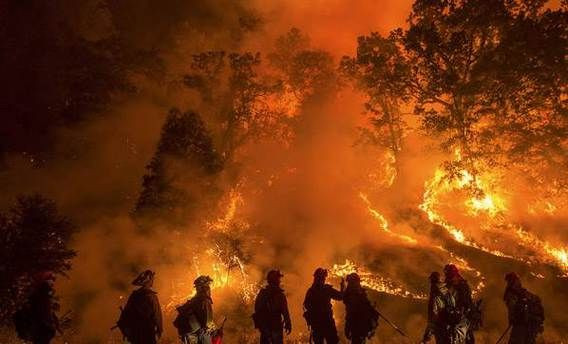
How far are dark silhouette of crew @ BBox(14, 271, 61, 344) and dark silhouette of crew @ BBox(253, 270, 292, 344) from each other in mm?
3261

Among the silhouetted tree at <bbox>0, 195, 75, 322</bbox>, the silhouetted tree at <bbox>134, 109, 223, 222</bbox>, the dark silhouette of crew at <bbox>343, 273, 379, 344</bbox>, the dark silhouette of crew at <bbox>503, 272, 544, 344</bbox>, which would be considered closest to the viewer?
the dark silhouette of crew at <bbox>503, 272, 544, 344</bbox>

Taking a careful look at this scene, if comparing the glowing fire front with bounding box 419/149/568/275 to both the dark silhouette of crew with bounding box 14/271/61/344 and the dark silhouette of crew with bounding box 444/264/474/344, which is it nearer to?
the dark silhouette of crew with bounding box 444/264/474/344

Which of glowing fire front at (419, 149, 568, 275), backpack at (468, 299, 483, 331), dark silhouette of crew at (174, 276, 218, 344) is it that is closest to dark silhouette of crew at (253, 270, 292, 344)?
dark silhouette of crew at (174, 276, 218, 344)

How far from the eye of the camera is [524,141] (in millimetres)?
21688

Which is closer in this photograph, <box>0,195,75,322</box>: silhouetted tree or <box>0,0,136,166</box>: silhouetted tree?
<box>0,195,75,322</box>: silhouetted tree

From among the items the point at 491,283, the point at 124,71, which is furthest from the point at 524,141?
the point at 124,71

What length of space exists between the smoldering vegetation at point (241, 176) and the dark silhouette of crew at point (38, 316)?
18.8 ft

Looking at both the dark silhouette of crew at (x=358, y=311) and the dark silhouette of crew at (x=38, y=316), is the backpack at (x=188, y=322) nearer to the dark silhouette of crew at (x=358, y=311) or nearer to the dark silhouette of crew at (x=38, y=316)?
the dark silhouette of crew at (x=38, y=316)

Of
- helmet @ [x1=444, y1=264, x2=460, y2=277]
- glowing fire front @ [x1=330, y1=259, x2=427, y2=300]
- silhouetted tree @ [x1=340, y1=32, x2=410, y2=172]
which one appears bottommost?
helmet @ [x1=444, y1=264, x2=460, y2=277]

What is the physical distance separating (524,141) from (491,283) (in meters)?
6.11

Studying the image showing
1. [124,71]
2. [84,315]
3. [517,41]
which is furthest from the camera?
[124,71]

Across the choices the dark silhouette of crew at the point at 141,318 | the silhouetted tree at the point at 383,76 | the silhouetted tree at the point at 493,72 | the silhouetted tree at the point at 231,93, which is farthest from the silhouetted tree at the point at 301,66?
the dark silhouette of crew at the point at 141,318

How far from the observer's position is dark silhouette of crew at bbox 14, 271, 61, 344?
27.3 ft

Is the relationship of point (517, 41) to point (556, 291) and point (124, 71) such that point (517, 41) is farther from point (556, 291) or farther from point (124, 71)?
point (124, 71)
